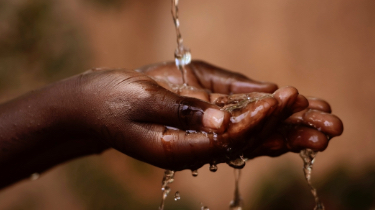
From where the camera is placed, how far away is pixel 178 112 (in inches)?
26.4

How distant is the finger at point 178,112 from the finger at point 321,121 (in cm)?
38

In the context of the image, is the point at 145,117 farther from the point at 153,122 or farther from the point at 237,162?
the point at 237,162

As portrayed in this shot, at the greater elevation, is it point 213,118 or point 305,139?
point 213,118

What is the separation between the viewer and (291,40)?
221cm

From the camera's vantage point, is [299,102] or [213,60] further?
[213,60]

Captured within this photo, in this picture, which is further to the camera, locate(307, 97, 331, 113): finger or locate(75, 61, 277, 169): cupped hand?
locate(307, 97, 331, 113): finger

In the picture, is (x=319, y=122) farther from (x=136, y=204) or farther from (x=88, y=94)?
(x=136, y=204)

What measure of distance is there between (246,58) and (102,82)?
5.96 feet

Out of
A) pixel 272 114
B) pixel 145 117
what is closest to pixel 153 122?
pixel 145 117

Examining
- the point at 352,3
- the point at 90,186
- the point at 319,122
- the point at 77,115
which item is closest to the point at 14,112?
the point at 77,115

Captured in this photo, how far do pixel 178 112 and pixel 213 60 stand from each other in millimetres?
1981

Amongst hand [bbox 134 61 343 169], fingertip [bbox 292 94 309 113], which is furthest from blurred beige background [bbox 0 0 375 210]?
fingertip [bbox 292 94 309 113]

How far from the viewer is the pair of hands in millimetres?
657

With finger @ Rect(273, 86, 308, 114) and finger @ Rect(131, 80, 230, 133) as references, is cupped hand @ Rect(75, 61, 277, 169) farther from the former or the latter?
finger @ Rect(273, 86, 308, 114)
